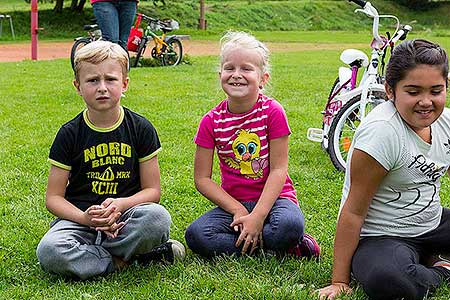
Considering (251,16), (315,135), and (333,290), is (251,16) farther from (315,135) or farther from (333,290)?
(333,290)

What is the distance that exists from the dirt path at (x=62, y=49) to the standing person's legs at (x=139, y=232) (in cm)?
1173

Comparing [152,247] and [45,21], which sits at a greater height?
[152,247]

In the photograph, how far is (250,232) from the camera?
9.69ft

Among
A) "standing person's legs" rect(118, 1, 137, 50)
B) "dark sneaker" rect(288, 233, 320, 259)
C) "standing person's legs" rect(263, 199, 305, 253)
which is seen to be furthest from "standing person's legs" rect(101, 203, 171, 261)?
"standing person's legs" rect(118, 1, 137, 50)

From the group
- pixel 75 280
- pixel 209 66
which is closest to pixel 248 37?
pixel 75 280

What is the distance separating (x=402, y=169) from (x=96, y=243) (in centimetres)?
123

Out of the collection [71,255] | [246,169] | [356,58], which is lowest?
[71,255]

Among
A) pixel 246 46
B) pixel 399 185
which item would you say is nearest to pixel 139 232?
pixel 246 46

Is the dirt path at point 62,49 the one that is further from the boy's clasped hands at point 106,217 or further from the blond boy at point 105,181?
the boy's clasped hands at point 106,217

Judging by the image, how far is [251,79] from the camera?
3.05 meters

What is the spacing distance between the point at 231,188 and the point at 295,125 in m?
3.14

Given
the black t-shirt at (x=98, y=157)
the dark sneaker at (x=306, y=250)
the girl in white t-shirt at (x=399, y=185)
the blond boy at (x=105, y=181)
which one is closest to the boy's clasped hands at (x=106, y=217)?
the blond boy at (x=105, y=181)

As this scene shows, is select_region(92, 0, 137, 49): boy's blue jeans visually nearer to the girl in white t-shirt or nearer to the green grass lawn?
the green grass lawn

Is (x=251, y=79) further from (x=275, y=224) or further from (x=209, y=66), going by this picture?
(x=209, y=66)
